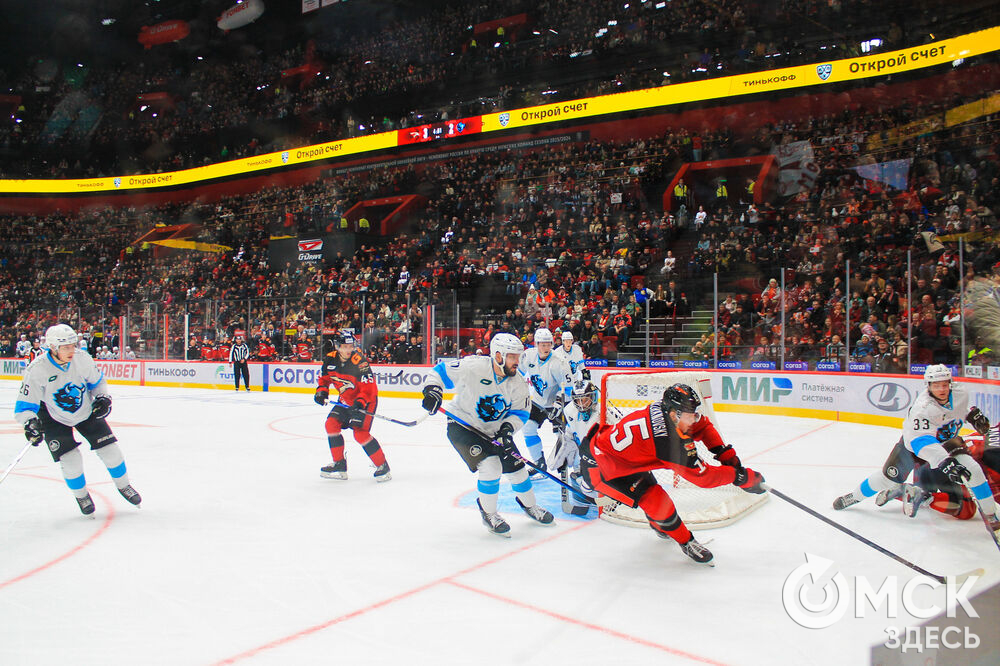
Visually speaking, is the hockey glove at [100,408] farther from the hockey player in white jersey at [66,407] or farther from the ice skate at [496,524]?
the ice skate at [496,524]

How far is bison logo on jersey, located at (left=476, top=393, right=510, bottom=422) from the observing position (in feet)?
15.4

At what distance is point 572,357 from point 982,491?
378 centimetres

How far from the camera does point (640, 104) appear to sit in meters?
19.8

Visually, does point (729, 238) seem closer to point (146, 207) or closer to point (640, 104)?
point (640, 104)

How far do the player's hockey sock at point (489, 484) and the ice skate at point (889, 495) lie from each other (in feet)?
9.21

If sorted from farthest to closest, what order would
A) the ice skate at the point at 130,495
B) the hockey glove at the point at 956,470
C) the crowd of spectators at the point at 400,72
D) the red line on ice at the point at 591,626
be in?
the crowd of spectators at the point at 400,72 → the ice skate at the point at 130,495 → the hockey glove at the point at 956,470 → the red line on ice at the point at 591,626

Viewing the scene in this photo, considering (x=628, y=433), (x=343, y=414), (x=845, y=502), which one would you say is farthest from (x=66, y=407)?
(x=845, y=502)

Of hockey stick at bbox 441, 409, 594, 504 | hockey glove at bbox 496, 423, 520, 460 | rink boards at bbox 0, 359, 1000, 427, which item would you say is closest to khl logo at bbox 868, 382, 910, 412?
rink boards at bbox 0, 359, 1000, 427

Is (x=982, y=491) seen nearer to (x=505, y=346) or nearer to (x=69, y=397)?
(x=505, y=346)

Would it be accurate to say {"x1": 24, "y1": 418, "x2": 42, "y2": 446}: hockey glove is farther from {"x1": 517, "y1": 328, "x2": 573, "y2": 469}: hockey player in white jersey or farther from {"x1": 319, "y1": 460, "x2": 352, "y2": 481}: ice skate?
{"x1": 517, "y1": 328, "x2": 573, "y2": 469}: hockey player in white jersey

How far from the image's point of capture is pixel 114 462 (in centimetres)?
516

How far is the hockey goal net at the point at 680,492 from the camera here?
15.5 feet

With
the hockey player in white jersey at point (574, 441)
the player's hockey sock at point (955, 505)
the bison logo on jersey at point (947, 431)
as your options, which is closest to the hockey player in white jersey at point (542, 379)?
the hockey player in white jersey at point (574, 441)

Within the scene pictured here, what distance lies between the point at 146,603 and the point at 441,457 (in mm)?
4522
